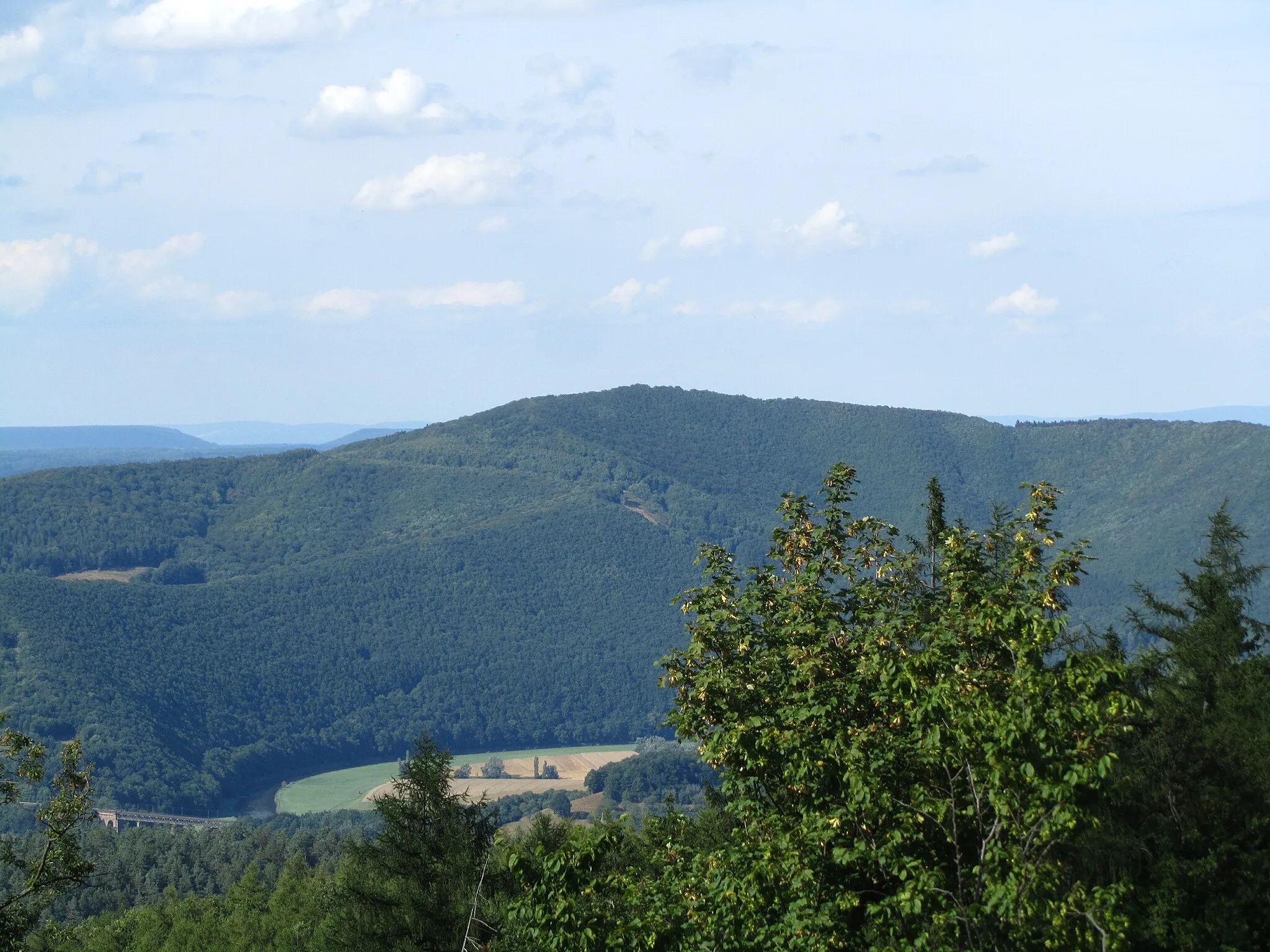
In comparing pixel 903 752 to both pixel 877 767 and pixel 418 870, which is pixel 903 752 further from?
pixel 418 870

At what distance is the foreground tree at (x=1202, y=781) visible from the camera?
21062mm

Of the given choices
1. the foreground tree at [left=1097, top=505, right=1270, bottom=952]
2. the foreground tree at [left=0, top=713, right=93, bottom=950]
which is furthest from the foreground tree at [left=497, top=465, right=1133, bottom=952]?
the foreground tree at [left=0, top=713, right=93, bottom=950]

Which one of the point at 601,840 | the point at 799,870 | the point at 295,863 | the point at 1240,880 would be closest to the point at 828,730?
the point at 799,870

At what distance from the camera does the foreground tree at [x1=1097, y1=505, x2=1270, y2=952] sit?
69.1ft

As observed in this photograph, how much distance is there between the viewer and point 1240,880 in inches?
886

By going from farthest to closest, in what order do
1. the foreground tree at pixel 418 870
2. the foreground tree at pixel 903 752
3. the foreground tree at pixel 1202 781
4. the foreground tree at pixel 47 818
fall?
the foreground tree at pixel 418 870, the foreground tree at pixel 47 818, the foreground tree at pixel 1202 781, the foreground tree at pixel 903 752

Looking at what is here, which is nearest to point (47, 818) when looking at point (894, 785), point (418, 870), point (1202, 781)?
point (418, 870)

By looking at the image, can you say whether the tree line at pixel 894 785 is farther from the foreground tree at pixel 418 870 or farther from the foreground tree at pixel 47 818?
the foreground tree at pixel 418 870

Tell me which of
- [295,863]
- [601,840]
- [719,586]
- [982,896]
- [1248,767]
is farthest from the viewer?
[295,863]

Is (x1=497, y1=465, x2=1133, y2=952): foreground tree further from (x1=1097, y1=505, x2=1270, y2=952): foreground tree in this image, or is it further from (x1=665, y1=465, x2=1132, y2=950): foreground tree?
(x1=1097, y1=505, x2=1270, y2=952): foreground tree

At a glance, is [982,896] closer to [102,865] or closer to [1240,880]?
[1240,880]

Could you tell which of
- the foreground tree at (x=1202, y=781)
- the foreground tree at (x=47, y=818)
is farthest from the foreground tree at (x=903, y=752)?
the foreground tree at (x=47, y=818)

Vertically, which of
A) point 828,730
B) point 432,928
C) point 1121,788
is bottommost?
point 432,928

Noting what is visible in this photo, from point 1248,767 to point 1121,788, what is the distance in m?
7.36
